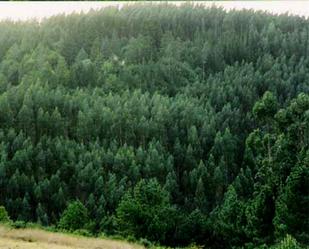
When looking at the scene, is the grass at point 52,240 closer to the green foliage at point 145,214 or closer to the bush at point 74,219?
the green foliage at point 145,214

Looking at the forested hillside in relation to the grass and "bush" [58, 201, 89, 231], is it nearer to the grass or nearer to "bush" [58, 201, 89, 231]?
"bush" [58, 201, 89, 231]

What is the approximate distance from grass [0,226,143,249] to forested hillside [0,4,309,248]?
342 inches

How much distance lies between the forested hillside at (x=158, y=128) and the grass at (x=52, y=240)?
868 centimetres

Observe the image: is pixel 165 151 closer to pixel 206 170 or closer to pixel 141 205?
pixel 206 170

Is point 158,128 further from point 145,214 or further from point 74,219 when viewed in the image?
point 145,214

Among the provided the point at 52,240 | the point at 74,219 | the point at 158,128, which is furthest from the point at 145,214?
the point at 158,128

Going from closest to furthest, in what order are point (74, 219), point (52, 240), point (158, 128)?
point (52, 240) → point (74, 219) → point (158, 128)

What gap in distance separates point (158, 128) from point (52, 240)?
6828cm

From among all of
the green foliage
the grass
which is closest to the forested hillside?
the green foliage

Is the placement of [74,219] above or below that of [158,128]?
above

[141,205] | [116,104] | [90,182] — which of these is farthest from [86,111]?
[141,205]

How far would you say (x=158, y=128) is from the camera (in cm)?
12156

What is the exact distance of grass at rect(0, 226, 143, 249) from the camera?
5228 cm

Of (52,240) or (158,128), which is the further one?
(158,128)
